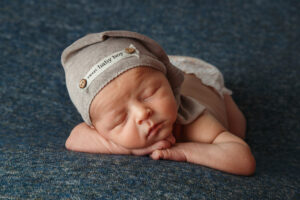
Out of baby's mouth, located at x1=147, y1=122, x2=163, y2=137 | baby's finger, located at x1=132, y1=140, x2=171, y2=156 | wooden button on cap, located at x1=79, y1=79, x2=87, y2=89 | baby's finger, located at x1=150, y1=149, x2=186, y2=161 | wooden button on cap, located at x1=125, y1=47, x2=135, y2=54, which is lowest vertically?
baby's finger, located at x1=132, y1=140, x2=171, y2=156

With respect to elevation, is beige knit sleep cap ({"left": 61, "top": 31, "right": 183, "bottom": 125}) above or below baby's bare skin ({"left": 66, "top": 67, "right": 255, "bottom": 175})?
above

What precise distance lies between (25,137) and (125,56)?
46 centimetres

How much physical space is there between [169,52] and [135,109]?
0.87 metres

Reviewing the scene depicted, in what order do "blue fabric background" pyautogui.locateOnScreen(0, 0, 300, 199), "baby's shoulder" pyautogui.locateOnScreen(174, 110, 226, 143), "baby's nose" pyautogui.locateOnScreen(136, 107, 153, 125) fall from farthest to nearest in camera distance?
"baby's shoulder" pyautogui.locateOnScreen(174, 110, 226, 143) < "baby's nose" pyautogui.locateOnScreen(136, 107, 153, 125) < "blue fabric background" pyautogui.locateOnScreen(0, 0, 300, 199)

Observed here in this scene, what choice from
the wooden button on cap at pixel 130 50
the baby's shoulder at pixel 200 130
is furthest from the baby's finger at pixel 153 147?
the wooden button on cap at pixel 130 50

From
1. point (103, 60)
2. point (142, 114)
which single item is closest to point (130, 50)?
point (103, 60)

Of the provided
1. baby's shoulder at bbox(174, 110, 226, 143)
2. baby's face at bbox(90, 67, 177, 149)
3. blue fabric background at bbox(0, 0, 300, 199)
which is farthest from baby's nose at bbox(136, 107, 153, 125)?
baby's shoulder at bbox(174, 110, 226, 143)

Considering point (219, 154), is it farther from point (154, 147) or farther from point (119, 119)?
→ point (119, 119)

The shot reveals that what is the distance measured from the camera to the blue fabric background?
768 mm

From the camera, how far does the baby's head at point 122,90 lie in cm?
98

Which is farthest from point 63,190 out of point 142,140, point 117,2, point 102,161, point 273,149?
point 117,2

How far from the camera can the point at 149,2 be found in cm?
194

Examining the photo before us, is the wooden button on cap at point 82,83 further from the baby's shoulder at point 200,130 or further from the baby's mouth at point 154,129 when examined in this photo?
the baby's shoulder at point 200,130

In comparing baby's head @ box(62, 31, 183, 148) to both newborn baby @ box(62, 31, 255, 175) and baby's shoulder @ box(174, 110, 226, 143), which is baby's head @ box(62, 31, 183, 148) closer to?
newborn baby @ box(62, 31, 255, 175)
